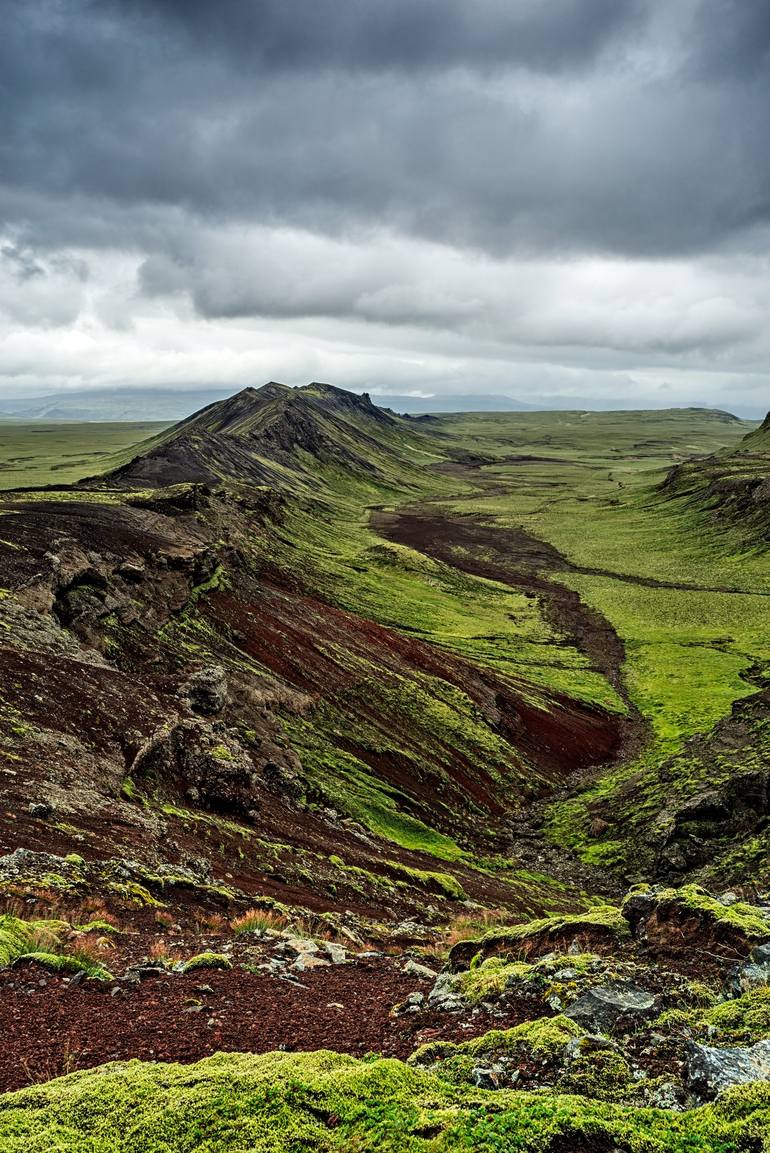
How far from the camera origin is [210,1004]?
46.1 ft

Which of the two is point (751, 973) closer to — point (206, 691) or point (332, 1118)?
point (332, 1118)

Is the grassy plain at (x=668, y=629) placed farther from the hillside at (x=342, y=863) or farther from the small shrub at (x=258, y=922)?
the small shrub at (x=258, y=922)

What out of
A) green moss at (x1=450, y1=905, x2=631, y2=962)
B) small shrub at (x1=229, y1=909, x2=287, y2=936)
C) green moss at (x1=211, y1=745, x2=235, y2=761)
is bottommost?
small shrub at (x1=229, y1=909, x2=287, y2=936)

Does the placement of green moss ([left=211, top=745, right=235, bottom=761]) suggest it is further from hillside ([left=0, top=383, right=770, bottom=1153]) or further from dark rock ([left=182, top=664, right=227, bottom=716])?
dark rock ([left=182, top=664, right=227, bottom=716])

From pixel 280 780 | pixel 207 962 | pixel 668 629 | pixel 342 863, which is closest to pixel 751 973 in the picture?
pixel 207 962

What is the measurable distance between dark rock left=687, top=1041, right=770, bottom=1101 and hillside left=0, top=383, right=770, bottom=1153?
0.07 m

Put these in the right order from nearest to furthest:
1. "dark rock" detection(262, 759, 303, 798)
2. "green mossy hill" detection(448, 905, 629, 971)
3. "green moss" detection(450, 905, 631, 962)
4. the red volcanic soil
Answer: the red volcanic soil, "green mossy hill" detection(448, 905, 629, 971), "green moss" detection(450, 905, 631, 962), "dark rock" detection(262, 759, 303, 798)

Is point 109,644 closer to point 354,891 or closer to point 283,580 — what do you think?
point 354,891

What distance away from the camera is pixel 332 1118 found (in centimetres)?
884

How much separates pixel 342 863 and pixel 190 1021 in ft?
58.0

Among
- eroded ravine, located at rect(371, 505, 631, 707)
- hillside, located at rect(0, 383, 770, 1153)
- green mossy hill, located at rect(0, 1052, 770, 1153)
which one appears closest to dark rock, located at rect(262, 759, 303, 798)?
hillside, located at rect(0, 383, 770, 1153)

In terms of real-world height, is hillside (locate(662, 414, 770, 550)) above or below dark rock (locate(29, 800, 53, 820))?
above

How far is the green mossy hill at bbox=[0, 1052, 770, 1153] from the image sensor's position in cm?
813

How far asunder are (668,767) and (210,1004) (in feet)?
159
